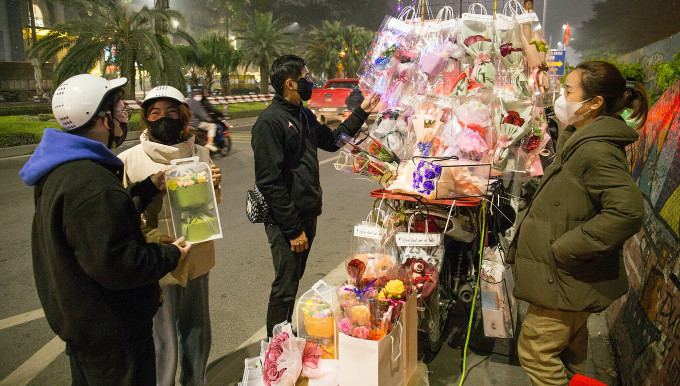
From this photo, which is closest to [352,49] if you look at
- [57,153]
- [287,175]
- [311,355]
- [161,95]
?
[287,175]

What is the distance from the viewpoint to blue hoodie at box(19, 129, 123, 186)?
181 centimetres

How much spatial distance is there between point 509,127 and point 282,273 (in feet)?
5.96

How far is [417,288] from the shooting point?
323cm

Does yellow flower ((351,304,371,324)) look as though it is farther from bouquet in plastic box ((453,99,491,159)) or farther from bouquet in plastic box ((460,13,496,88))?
bouquet in plastic box ((460,13,496,88))

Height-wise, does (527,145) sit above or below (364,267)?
A: above

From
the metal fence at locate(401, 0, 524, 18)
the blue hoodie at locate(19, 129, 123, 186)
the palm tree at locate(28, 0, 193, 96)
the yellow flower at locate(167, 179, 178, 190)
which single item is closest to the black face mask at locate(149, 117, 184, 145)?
the yellow flower at locate(167, 179, 178, 190)

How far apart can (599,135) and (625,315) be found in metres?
1.80

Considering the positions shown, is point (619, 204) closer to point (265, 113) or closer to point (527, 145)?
point (527, 145)

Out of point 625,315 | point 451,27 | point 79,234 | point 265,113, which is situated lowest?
point 625,315

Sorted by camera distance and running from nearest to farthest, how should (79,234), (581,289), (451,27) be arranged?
1. (79,234)
2. (581,289)
3. (451,27)

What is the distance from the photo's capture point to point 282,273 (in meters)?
3.15

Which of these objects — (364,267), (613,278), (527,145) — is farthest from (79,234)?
(527,145)

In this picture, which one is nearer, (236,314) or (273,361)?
(273,361)

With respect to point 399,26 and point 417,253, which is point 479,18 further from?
point 417,253
